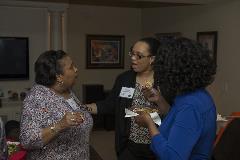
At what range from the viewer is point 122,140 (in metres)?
2.42

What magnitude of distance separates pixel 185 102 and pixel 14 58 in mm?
5432

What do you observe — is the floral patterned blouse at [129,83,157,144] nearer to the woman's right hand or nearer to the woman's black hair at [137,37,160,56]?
the woman's black hair at [137,37,160,56]

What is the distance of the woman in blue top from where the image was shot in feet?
4.46

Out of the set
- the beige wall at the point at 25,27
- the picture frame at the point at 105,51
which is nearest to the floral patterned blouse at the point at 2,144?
the beige wall at the point at 25,27

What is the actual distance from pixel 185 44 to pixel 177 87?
7.2 inches

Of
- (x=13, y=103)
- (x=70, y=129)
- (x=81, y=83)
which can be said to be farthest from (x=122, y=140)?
(x=81, y=83)

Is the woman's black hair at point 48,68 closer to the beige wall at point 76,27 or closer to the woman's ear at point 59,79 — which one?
the woman's ear at point 59,79

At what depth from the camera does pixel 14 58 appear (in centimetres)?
Result: 633

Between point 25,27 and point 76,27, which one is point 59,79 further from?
point 76,27

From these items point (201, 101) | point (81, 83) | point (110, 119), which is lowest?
point (110, 119)

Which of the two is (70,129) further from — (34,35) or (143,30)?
(143,30)

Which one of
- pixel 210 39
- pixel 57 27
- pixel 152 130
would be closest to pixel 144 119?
pixel 152 130

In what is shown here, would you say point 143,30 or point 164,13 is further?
point 143,30

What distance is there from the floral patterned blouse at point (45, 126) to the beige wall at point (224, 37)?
3.29m
